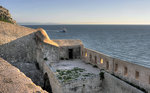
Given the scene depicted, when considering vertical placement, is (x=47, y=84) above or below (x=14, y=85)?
below

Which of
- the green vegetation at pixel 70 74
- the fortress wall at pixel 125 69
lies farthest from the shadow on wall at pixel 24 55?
the fortress wall at pixel 125 69

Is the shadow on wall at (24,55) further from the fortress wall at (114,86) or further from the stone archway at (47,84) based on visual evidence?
the fortress wall at (114,86)

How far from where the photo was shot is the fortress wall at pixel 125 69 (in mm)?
11380

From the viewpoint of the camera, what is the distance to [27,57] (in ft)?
69.6

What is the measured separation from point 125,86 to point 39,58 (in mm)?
12317

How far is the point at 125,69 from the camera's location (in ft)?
44.2

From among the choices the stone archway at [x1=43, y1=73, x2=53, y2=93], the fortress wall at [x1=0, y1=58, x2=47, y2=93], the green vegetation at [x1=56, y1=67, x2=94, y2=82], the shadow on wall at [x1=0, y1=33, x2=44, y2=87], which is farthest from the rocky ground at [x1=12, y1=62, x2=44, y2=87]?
the fortress wall at [x1=0, y1=58, x2=47, y2=93]

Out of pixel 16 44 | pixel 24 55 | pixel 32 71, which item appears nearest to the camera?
pixel 32 71

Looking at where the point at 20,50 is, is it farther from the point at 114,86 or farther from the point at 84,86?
the point at 114,86

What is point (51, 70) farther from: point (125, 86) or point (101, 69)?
point (125, 86)

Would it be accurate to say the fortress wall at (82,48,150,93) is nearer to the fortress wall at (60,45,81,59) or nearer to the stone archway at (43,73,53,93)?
the fortress wall at (60,45,81,59)

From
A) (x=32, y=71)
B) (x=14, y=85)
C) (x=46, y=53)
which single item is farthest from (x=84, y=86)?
(x=14, y=85)

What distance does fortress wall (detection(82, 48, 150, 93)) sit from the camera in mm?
11380

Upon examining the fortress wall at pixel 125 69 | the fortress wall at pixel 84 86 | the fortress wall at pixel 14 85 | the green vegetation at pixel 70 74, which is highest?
the fortress wall at pixel 14 85
